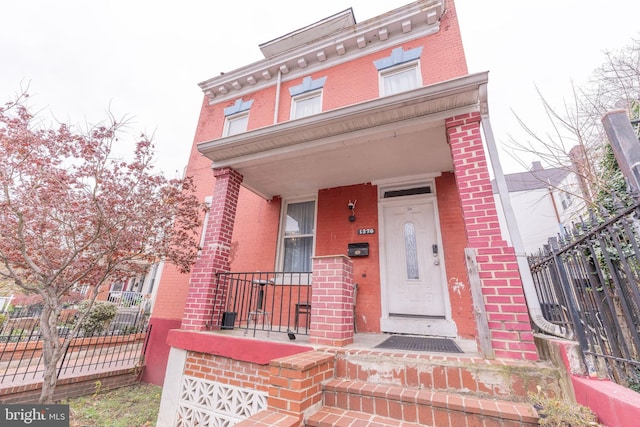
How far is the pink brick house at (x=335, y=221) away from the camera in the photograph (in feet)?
8.51

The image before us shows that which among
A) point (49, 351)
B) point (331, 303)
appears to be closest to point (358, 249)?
point (331, 303)

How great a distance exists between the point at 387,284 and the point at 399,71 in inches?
180

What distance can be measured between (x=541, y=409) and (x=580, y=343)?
606mm

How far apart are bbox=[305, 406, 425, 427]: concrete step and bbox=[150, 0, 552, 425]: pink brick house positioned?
12 centimetres

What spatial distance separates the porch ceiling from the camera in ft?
9.85

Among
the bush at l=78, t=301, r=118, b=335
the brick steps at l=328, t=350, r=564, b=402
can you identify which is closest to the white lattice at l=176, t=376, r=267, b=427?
the brick steps at l=328, t=350, r=564, b=402

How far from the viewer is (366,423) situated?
1.88 m

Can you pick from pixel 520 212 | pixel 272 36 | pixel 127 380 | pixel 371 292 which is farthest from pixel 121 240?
pixel 520 212

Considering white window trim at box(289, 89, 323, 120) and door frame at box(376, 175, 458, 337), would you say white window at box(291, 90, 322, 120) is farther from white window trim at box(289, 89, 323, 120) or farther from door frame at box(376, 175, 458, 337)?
door frame at box(376, 175, 458, 337)

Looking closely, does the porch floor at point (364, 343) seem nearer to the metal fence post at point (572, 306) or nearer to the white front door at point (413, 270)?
the white front door at point (413, 270)

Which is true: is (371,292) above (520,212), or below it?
below

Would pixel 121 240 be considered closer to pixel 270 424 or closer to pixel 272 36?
pixel 270 424

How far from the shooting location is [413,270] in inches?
174

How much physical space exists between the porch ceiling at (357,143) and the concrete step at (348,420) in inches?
122
